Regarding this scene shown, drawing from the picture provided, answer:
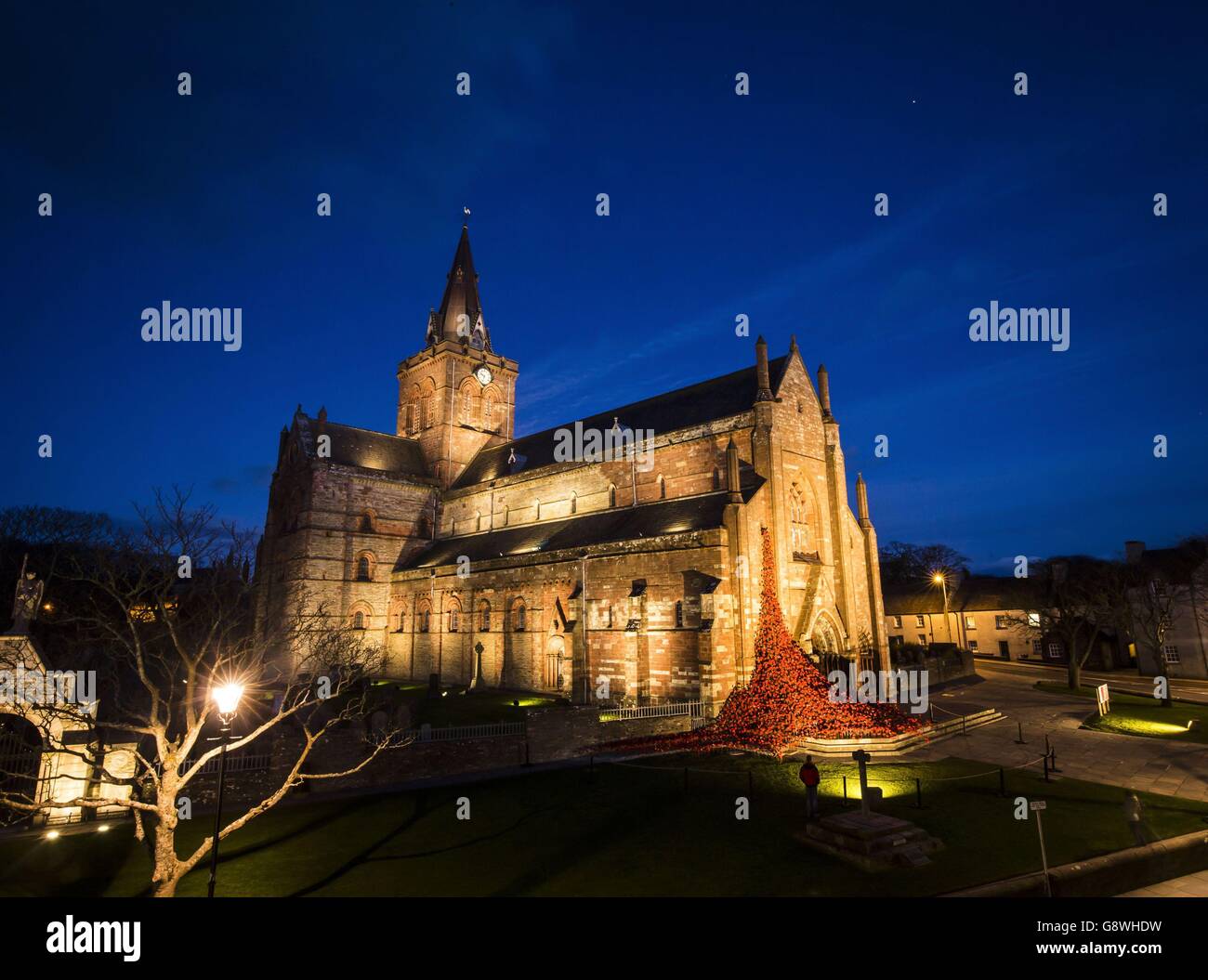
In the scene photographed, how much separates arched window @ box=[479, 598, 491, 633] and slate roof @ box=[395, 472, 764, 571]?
8.38 ft

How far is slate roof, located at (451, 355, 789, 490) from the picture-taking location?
3088cm

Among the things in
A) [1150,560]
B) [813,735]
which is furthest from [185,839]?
[1150,560]

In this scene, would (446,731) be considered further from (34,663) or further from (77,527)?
(77,527)

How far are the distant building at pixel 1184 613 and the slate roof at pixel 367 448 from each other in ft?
164

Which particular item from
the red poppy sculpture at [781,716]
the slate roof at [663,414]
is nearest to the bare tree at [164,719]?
the red poppy sculpture at [781,716]

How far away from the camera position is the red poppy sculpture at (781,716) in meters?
20.7

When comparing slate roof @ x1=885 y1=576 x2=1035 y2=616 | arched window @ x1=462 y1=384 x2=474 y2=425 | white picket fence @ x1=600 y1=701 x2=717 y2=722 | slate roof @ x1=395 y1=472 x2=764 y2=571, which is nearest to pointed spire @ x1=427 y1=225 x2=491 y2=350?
arched window @ x1=462 y1=384 x2=474 y2=425

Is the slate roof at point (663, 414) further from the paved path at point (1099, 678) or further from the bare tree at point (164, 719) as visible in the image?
the paved path at point (1099, 678)

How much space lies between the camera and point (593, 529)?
3275 cm

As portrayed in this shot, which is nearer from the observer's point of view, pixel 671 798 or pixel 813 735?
pixel 671 798

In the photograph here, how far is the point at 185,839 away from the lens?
12.7m

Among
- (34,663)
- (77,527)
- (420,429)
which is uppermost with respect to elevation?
(420,429)
